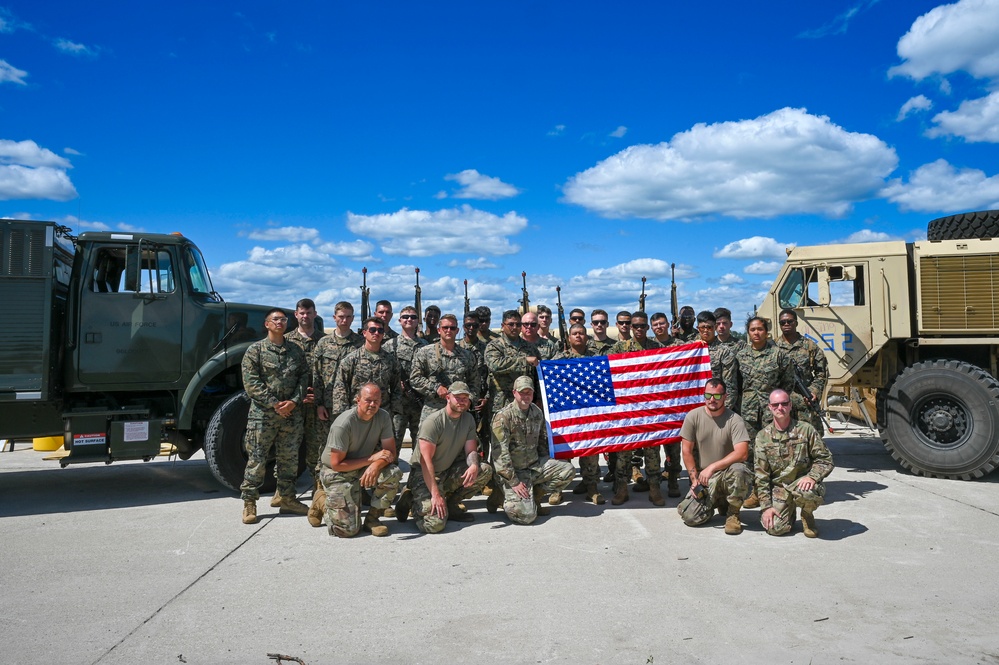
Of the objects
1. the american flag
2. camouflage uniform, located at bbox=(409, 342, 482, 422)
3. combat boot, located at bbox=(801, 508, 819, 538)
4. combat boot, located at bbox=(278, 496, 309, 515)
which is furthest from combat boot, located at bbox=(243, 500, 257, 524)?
combat boot, located at bbox=(801, 508, 819, 538)

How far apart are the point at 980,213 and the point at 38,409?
10.8 meters

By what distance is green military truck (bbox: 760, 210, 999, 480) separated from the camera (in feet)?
23.8

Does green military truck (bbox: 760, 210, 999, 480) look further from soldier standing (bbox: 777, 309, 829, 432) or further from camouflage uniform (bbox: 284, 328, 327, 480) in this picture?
camouflage uniform (bbox: 284, 328, 327, 480)

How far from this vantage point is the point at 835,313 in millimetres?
7973

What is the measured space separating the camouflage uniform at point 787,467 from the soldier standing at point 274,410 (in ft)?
13.0

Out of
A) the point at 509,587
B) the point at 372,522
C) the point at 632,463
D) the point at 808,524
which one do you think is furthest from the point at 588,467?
the point at 509,587

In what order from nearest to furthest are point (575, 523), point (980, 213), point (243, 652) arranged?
point (243, 652), point (575, 523), point (980, 213)

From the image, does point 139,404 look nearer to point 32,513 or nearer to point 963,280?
point 32,513

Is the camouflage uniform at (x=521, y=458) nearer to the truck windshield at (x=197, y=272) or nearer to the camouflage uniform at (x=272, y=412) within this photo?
the camouflage uniform at (x=272, y=412)

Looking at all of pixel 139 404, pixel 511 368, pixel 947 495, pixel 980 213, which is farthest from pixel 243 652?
pixel 980 213

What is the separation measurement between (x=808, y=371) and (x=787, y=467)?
1.67m

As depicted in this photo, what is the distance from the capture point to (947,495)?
659 centimetres

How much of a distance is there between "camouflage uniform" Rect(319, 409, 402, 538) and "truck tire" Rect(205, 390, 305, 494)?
106cm

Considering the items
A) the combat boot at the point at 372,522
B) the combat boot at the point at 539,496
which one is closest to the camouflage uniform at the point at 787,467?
the combat boot at the point at 539,496
